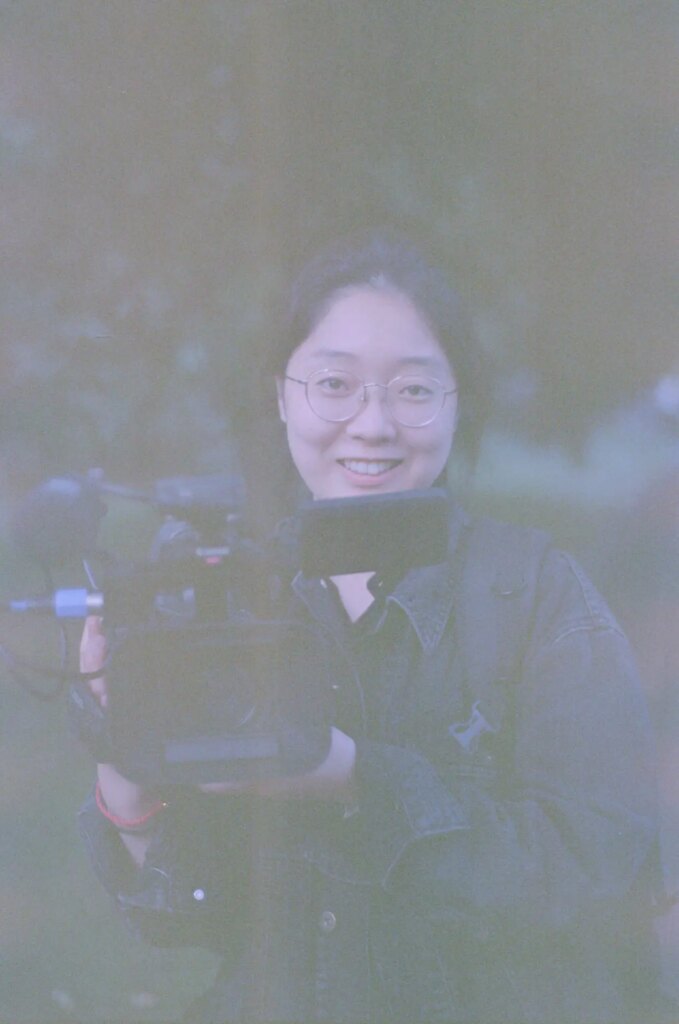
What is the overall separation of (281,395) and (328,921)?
87 centimetres

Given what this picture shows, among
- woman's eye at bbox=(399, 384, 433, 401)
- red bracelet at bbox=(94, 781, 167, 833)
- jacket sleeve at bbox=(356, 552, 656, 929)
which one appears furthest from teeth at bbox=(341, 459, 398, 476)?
red bracelet at bbox=(94, 781, 167, 833)

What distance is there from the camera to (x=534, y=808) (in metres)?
1.77

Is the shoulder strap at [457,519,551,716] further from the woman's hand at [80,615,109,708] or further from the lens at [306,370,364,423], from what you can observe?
the woman's hand at [80,615,109,708]

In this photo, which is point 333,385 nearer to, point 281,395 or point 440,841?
point 281,395

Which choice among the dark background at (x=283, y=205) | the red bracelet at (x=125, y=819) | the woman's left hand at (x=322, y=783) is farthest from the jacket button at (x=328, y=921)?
the dark background at (x=283, y=205)

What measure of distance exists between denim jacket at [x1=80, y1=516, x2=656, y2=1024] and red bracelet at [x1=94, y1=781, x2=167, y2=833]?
20mm

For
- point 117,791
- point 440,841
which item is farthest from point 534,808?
point 117,791

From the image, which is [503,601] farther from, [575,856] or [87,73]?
[87,73]

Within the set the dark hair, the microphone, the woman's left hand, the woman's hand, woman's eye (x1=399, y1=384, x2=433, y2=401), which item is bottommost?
the woman's left hand

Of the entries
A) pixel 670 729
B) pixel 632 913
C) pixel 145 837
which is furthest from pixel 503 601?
pixel 145 837

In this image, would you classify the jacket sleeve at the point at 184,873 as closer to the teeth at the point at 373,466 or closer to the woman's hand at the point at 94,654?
the woman's hand at the point at 94,654

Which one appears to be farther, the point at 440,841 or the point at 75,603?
the point at 440,841

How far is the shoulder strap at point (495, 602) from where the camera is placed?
1.78 m

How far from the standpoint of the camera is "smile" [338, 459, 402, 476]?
5.80 ft
